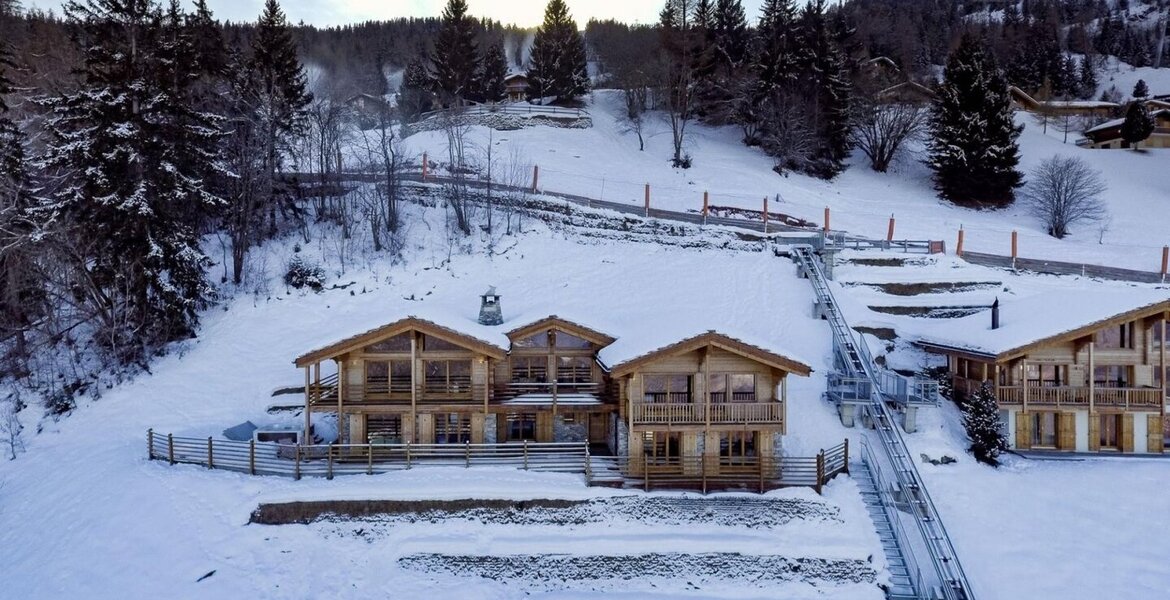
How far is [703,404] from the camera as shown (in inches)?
832

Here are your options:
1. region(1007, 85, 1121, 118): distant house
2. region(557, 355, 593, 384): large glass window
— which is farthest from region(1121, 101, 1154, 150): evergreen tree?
region(557, 355, 593, 384): large glass window

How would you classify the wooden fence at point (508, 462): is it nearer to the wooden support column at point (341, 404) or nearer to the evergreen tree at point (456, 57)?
the wooden support column at point (341, 404)

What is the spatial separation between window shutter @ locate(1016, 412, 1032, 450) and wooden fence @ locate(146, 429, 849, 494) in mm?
7101

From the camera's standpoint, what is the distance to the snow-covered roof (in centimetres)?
2284

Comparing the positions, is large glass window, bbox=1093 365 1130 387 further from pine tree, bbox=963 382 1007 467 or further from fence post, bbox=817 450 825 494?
fence post, bbox=817 450 825 494

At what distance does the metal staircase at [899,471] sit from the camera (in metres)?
16.9

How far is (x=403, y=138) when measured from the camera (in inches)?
2007

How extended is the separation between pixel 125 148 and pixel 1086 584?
3507 centimetres

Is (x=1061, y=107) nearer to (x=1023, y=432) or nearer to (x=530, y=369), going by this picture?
(x=1023, y=432)

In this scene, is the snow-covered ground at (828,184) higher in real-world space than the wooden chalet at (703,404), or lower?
higher

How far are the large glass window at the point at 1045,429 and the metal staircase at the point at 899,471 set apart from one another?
5379mm

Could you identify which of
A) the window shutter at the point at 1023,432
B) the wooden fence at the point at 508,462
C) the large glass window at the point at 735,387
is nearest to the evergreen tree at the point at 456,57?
the wooden fence at the point at 508,462

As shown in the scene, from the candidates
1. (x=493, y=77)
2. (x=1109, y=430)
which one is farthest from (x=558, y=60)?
(x=1109, y=430)

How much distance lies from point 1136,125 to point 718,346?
199ft
